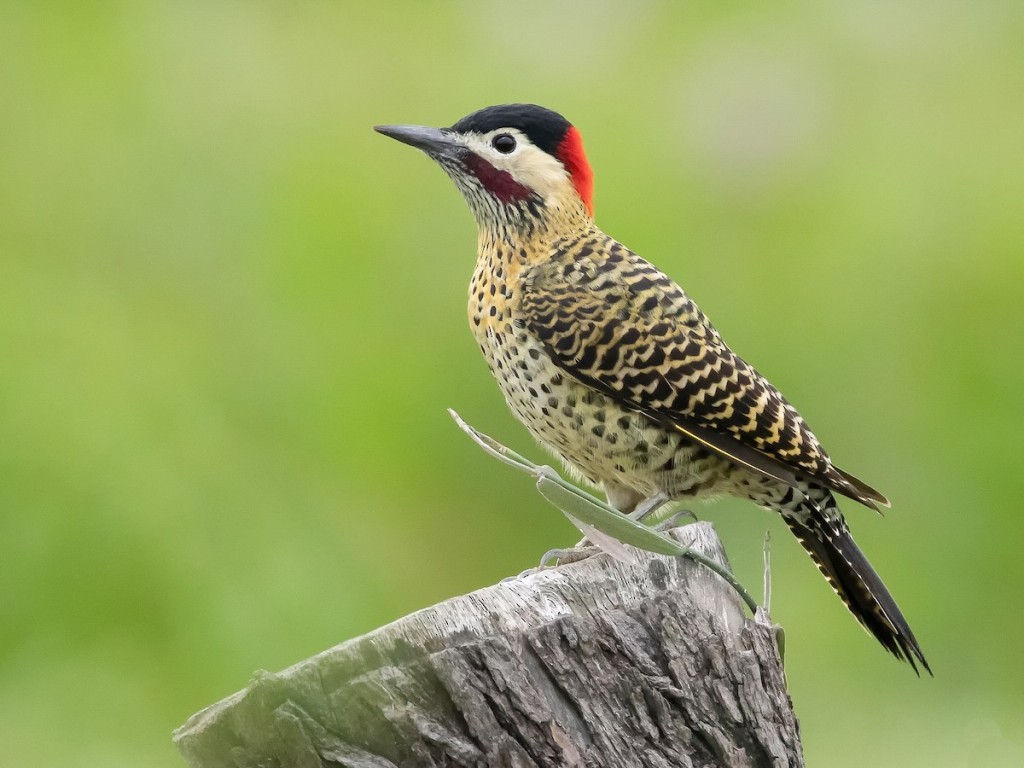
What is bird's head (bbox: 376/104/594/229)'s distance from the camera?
13.7 feet

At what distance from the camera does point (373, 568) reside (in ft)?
19.1

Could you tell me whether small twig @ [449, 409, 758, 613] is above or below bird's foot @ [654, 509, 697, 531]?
above

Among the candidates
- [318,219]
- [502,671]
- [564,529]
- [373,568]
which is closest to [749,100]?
[318,219]

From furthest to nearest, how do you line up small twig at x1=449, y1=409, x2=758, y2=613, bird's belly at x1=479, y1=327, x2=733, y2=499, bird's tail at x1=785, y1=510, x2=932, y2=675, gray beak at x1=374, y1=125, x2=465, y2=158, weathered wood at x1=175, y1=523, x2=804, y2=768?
gray beak at x1=374, y1=125, x2=465, y2=158
bird's belly at x1=479, y1=327, x2=733, y2=499
bird's tail at x1=785, y1=510, x2=932, y2=675
small twig at x1=449, y1=409, x2=758, y2=613
weathered wood at x1=175, y1=523, x2=804, y2=768

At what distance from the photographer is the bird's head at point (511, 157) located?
419 centimetres

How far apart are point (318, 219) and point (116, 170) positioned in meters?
1.24

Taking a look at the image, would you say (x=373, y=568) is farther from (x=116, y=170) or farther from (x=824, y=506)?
(x=116, y=170)

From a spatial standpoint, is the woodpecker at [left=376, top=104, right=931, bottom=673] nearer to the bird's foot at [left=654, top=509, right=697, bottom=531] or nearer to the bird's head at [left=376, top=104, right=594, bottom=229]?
the bird's head at [left=376, top=104, right=594, bottom=229]

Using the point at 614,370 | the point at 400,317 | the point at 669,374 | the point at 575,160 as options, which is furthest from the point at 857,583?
the point at 400,317

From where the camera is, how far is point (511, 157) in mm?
4227

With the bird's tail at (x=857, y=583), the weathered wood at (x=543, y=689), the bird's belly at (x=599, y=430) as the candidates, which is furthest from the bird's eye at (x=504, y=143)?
the weathered wood at (x=543, y=689)

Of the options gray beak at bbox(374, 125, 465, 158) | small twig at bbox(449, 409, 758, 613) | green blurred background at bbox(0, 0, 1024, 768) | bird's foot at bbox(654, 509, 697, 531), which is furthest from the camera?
green blurred background at bbox(0, 0, 1024, 768)

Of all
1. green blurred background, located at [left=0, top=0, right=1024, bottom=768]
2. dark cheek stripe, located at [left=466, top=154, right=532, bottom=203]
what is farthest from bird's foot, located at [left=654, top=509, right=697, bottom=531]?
dark cheek stripe, located at [left=466, top=154, right=532, bottom=203]

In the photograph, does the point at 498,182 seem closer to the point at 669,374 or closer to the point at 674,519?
the point at 669,374
